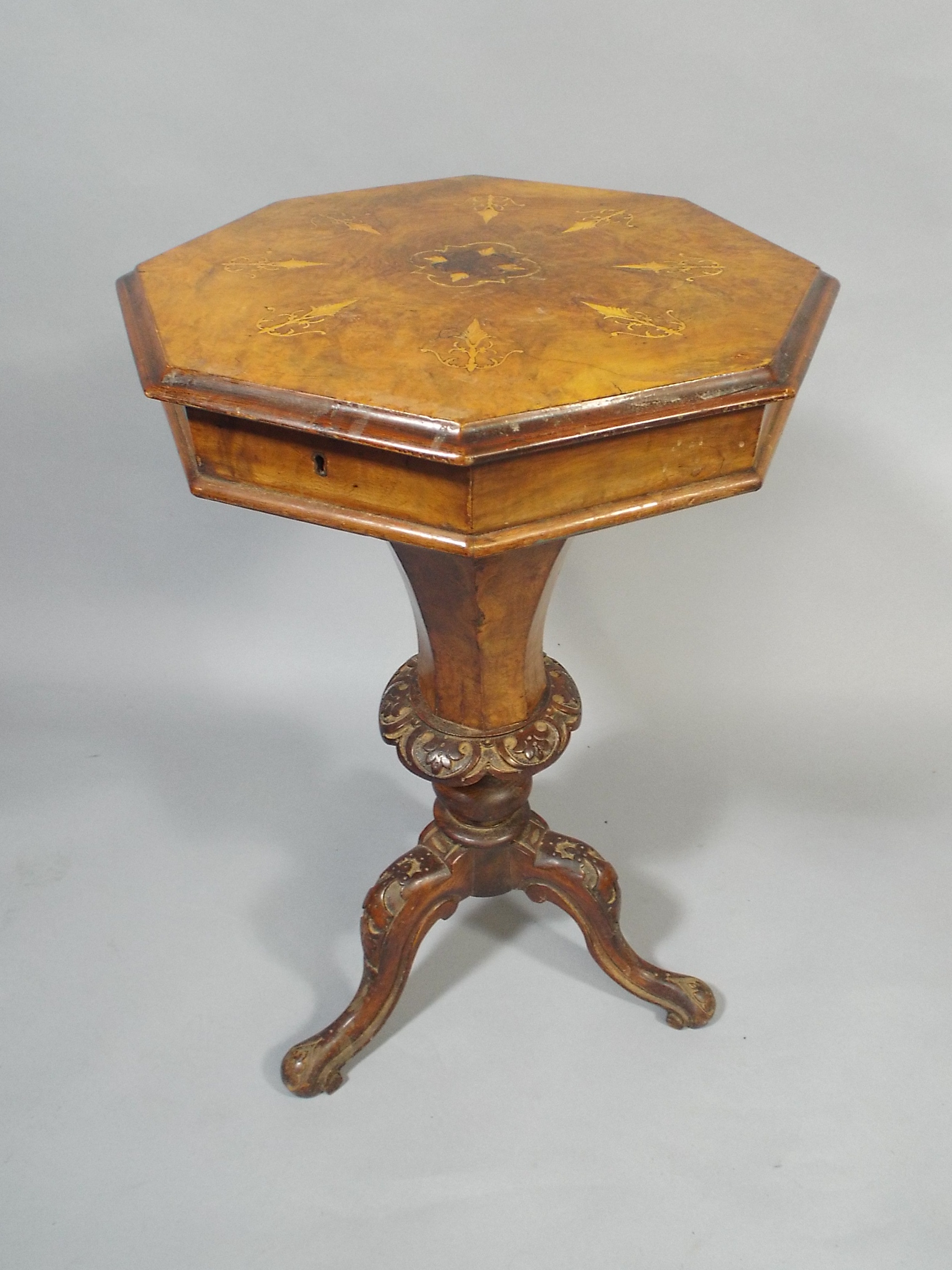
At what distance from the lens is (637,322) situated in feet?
4.69

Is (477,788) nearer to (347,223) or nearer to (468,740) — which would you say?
(468,740)

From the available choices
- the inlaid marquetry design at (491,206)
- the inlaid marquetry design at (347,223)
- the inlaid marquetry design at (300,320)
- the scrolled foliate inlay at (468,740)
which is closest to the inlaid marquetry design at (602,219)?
the inlaid marquetry design at (491,206)

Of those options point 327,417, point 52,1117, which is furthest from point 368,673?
point 327,417

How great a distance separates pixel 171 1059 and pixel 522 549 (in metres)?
0.98

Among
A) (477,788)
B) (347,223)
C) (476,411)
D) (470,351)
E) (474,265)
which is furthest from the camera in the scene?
(477,788)

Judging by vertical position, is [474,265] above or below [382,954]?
above

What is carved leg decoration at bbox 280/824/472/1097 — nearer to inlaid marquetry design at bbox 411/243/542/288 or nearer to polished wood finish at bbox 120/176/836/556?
polished wood finish at bbox 120/176/836/556

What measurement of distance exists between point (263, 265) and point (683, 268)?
1.74ft

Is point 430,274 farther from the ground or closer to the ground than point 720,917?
farther from the ground

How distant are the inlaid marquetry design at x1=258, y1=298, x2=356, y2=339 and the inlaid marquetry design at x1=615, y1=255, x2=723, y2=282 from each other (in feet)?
1.21

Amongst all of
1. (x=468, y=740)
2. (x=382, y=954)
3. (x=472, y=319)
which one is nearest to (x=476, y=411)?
(x=472, y=319)

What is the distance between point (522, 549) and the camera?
1590 millimetres

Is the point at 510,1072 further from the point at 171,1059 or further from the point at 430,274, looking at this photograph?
Result: the point at 430,274

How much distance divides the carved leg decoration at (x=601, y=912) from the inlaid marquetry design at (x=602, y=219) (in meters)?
0.90
